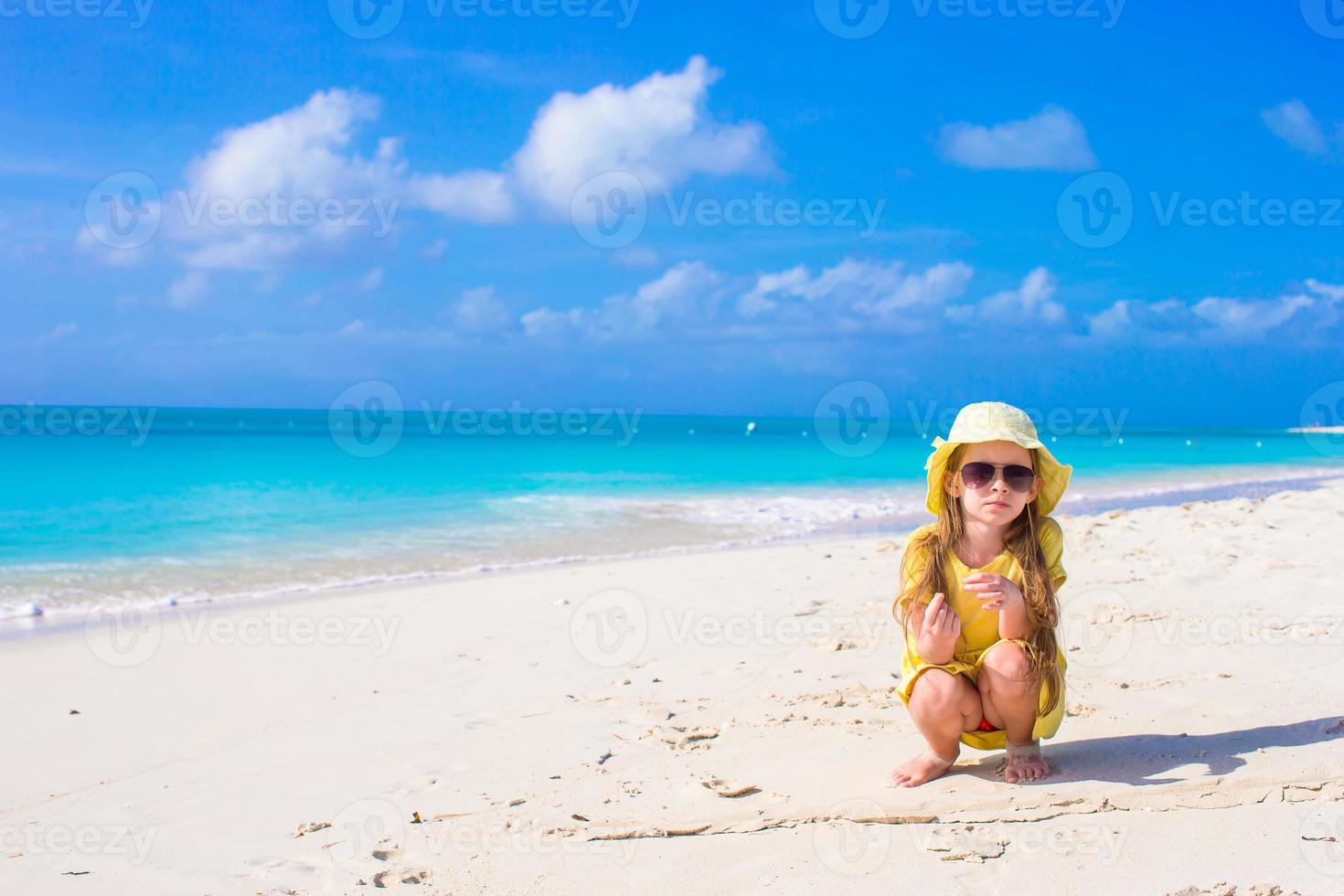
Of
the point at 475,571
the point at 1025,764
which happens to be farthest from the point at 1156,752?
the point at 475,571

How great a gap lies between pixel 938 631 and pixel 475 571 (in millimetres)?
7456

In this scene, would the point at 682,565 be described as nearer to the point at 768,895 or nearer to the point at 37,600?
the point at 37,600

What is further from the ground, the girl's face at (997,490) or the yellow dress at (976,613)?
the girl's face at (997,490)

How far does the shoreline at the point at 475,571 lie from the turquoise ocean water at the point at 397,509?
78 mm

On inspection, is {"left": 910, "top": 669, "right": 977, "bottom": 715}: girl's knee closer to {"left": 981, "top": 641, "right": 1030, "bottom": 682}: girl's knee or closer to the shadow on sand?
{"left": 981, "top": 641, "right": 1030, "bottom": 682}: girl's knee

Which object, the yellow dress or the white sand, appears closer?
the white sand

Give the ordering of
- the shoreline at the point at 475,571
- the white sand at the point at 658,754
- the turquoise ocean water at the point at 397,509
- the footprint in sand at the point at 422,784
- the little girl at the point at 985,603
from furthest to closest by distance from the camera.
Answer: the turquoise ocean water at the point at 397,509
the shoreline at the point at 475,571
the footprint in sand at the point at 422,784
the little girl at the point at 985,603
the white sand at the point at 658,754

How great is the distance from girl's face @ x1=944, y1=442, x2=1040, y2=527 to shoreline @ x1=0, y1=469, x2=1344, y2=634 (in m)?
6.75

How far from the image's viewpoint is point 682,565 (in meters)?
9.55

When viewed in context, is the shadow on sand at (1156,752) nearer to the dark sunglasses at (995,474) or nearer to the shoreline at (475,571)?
the dark sunglasses at (995,474)

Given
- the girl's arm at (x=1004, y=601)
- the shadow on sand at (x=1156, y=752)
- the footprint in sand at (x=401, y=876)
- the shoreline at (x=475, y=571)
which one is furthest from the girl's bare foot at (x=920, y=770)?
the shoreline at (x=475, y=571)

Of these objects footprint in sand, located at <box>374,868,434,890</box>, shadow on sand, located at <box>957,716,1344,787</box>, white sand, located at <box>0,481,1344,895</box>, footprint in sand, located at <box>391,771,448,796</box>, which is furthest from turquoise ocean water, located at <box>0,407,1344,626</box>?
shadow on sand, located at <box>957,716,1344,787</box>

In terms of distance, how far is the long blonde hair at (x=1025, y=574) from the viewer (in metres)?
3.15

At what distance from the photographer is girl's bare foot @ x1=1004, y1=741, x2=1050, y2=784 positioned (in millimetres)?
3186
